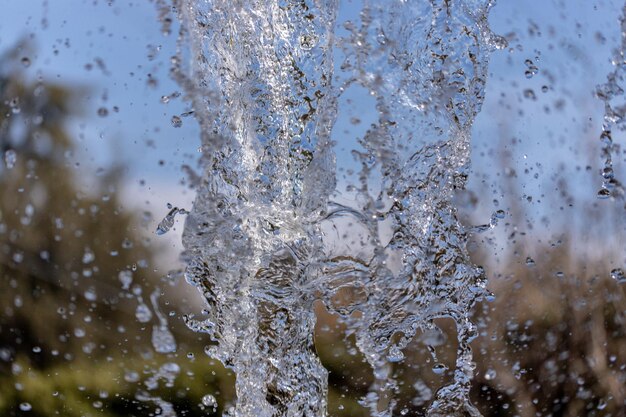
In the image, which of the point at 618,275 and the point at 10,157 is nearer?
the point at 618,275

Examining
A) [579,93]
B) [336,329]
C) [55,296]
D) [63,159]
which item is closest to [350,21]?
[579,93]

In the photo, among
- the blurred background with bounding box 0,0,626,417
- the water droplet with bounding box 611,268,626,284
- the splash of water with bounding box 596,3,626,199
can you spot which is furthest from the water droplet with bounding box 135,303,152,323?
the water droplet with bounding box 611,268,626,284

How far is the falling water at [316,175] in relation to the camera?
1.90 m

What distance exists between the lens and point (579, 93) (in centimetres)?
249

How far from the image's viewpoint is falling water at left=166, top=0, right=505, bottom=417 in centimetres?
190

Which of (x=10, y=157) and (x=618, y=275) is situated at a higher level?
(x=10, y=157)

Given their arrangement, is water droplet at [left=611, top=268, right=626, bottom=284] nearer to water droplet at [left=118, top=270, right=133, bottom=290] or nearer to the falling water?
the falling water

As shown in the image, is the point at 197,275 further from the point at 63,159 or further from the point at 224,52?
the point at 63,159

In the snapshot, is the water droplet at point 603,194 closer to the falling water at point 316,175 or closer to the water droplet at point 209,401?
the falling water at point 316,175

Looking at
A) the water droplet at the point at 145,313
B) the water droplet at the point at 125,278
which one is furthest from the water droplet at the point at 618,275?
the water droplet at the point at 125,278

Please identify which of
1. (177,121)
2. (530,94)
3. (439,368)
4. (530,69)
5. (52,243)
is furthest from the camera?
(52,243)

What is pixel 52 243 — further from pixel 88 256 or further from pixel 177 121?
pixel 177 121

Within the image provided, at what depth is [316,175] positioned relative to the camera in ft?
6.39

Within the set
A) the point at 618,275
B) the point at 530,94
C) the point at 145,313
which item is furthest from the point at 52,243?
the point at 618,275
